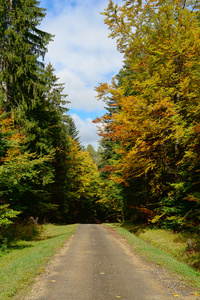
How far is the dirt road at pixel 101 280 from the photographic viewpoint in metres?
4.53

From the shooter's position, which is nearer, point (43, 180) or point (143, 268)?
point (143, 268)

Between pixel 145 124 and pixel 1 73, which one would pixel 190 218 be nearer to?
pixel 145 124

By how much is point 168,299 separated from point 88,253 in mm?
4604

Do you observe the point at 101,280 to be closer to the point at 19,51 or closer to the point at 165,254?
the point at 165,254

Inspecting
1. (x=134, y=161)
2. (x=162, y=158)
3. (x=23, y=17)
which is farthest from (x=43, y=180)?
(x=23, y=17)

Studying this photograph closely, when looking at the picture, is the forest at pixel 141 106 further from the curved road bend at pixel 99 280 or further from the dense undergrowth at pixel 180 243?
the curved road bend at pixel 99 280

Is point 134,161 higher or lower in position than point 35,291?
higher

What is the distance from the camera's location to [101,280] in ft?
17.7

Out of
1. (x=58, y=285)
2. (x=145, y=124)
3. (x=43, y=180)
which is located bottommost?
(x=58, y=285)

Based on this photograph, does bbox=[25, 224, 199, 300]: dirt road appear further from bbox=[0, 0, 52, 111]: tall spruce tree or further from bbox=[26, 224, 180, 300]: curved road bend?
bbox=[0, 0, 52, 111]: tall spruce tree

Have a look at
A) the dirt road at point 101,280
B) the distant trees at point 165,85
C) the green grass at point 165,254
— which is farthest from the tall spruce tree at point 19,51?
the green grass at point 165,254

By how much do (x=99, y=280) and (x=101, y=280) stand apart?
57mm

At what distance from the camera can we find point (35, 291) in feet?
15.5

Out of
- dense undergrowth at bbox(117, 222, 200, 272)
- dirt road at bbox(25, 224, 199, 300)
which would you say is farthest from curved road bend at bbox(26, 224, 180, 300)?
dense undergrowth at bbox(117, 222, 200, 272)
